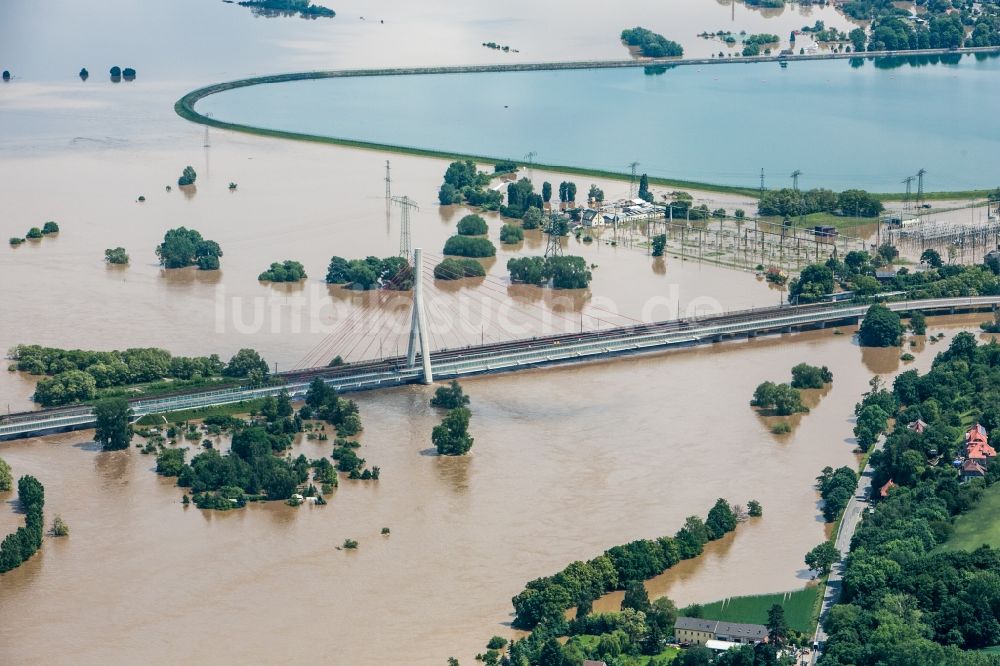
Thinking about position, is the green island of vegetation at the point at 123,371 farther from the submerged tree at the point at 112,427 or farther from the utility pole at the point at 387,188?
the utility pole at the point at 387,188

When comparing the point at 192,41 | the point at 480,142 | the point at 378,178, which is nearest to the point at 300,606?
the point at 378,178

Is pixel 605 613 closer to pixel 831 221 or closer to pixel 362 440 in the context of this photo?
pixel 362 440

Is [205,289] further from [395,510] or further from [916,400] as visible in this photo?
[916,400]

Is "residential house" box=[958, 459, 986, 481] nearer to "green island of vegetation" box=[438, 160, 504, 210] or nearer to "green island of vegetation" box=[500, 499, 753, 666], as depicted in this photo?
"green island of vegetation" box=[500, 499, 753, 666]

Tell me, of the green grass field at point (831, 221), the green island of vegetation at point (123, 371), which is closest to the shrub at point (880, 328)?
the green grass field at point (831, 221)

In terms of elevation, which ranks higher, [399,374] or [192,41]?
[192,41]

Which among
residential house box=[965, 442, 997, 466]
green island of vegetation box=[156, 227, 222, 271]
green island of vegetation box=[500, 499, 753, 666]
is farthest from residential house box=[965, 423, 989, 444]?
green island of vegetation box=[156, 227, 222, 271]
